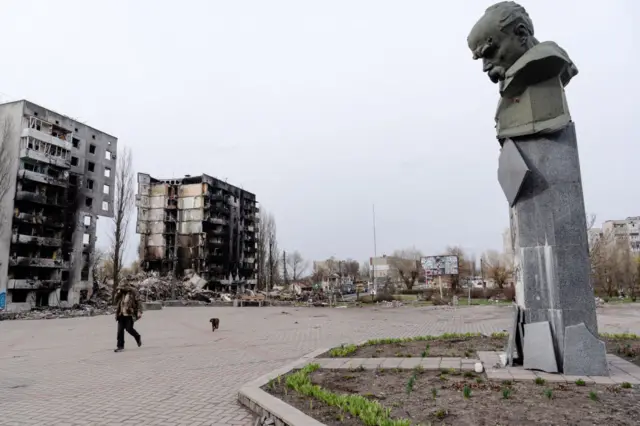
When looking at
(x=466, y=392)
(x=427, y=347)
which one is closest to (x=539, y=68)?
(x=466, y=392)

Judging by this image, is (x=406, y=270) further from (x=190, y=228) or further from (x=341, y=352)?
(x=341, y=352)

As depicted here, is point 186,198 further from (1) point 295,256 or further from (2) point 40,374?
(2) point 40,374

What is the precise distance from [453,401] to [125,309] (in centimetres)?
861

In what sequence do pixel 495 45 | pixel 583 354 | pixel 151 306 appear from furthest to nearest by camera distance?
pixel 151 306 < pixel 495 45 < pixel 583 354

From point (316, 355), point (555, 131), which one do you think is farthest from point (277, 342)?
point (555, 131)

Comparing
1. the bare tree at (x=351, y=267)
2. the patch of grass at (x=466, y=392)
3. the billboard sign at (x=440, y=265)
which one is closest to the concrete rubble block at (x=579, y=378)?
the patch of grass at (x=466, y=392)

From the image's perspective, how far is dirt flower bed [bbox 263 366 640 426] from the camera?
4.01 m

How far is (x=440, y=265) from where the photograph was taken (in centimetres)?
4409

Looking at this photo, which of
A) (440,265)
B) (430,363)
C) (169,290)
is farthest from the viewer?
(169,290)

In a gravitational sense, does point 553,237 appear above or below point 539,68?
below

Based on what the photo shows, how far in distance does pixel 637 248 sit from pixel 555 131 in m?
109

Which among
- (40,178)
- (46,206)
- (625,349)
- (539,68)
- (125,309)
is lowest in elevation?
(625,349)

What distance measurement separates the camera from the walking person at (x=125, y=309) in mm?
10562

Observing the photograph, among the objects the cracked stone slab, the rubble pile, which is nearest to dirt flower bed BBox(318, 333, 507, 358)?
the cracked stone slab
